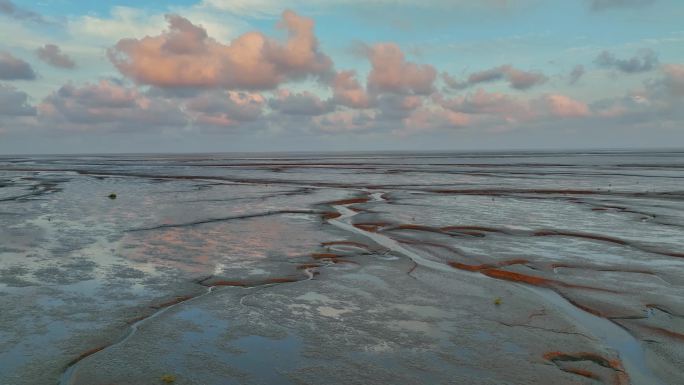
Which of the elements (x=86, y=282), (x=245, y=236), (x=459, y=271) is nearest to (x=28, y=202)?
(x=245, y=236)

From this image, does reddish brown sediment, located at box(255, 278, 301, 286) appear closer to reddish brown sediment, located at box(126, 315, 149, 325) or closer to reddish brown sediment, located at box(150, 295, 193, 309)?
reddish brown sediment, located at box(150, 295, 193, 309)

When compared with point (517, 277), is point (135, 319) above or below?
above

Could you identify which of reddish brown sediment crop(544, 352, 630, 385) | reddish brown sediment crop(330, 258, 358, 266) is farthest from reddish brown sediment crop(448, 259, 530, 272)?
reddish brown sediment crop(544, 352, 630, 385)

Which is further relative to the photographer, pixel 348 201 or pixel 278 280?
pixel 348 201

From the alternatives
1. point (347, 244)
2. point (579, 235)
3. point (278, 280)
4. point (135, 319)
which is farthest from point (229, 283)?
point (579, 235)

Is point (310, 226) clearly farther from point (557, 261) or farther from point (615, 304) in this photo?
point (615, 304)

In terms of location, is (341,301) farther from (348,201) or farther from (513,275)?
(348,201)

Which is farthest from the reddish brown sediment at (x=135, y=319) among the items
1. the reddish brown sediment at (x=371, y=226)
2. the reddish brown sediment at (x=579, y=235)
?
the reddish brown sediment at (x=579, y=235)
